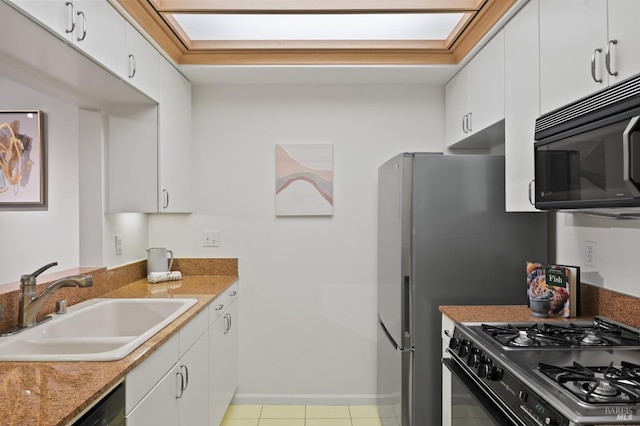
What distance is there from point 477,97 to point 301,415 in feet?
7.63

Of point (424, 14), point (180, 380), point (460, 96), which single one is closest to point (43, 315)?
point (180, 380)

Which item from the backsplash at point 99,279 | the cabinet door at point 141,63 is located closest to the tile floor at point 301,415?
the backsplash at point 99,279

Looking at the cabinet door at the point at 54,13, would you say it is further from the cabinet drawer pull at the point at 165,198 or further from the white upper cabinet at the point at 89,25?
the cabinet drawer pull at the point at 165,198

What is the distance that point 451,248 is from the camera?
2234 millimetres

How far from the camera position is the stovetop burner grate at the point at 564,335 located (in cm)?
153

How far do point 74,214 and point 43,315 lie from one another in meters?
0.72

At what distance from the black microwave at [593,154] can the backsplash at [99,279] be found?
2080 mm

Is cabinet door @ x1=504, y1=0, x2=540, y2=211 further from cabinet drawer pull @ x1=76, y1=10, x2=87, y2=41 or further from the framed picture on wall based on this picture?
the framed picture on wall

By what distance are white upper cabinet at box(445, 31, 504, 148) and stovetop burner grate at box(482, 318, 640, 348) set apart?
3.35 ft

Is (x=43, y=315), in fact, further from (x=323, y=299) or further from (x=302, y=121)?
(x=302, y=121)

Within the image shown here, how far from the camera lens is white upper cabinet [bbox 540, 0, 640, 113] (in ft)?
4.40

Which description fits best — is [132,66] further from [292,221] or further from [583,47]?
[583,47]

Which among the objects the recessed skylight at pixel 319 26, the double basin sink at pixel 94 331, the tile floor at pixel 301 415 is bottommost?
the tile floor at pixel 301 415

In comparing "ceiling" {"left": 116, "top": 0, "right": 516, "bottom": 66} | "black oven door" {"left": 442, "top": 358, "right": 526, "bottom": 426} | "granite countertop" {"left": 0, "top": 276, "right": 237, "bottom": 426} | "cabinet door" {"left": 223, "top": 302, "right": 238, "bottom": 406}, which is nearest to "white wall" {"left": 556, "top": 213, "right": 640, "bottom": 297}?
"black oven door" {"left": 442, "top": 358, "right": 526, "bottom": 426}
